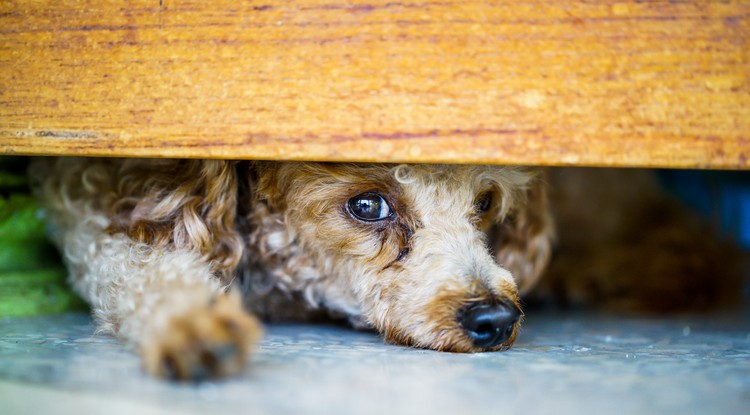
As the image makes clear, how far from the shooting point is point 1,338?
5.08 ft

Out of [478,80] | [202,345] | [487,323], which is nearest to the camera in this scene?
[202,345]

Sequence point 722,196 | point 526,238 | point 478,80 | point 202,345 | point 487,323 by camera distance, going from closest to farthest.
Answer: point 202,345 < point 478,80 < point 487,323 < point 526,238 < point 722,196

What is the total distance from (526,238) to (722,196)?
2.10 meters

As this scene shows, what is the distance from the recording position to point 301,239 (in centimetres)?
191

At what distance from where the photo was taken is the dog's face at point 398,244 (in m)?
1.57

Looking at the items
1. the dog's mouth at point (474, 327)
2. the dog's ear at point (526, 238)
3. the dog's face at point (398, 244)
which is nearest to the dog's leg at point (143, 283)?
Answer: the dog's face at point (398, 244)

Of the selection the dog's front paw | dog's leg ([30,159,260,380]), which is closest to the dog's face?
dog's leg ([30,159,260,380])

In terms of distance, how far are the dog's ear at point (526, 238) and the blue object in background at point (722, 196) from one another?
5.72 feet

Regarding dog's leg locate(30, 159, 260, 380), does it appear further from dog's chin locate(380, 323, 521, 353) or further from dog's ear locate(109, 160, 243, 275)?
dog's chin locate(380, 323, 521, 353)

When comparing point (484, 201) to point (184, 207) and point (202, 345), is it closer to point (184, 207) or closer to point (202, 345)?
point (184, 207)

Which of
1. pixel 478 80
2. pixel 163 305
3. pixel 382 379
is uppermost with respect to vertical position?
pixel 478 80

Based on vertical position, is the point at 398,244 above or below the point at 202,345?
above

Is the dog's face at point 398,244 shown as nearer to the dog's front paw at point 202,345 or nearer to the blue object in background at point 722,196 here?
the dog's front paw at point 202,345

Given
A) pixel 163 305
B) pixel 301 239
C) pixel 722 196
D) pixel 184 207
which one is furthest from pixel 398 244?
pixel 722 196
